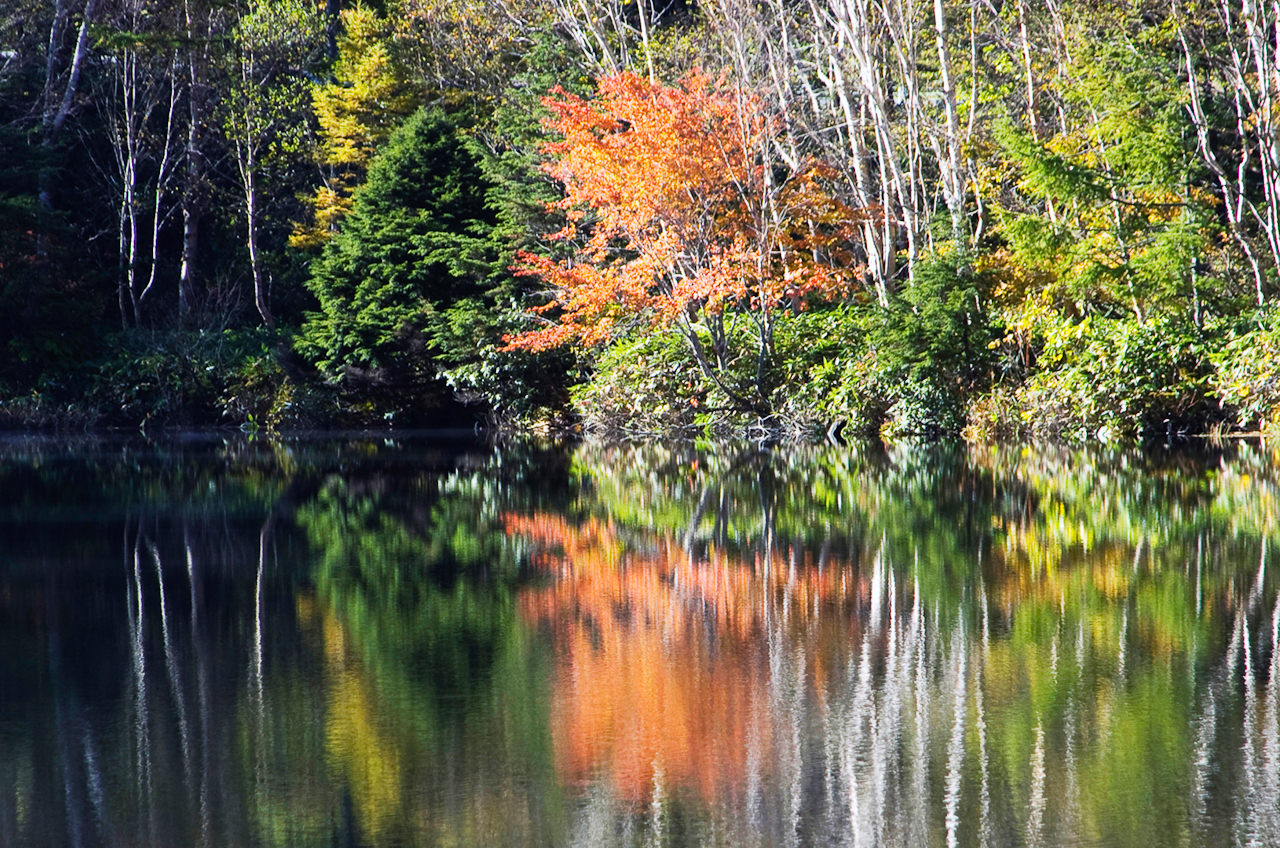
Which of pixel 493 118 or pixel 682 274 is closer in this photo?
pixel 682 274

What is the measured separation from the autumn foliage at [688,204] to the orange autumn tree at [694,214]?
21mm

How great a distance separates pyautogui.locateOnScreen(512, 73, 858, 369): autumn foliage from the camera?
17609mm

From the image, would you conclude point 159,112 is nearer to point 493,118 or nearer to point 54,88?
point 54,88

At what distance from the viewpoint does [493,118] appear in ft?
83.8

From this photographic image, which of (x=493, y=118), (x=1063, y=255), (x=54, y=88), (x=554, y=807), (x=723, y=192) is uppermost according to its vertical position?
(x=54, y=88)

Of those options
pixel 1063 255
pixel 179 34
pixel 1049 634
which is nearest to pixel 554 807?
pixel 1049 634

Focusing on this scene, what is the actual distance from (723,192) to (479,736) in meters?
15.2

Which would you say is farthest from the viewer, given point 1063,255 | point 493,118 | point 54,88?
point 54,88

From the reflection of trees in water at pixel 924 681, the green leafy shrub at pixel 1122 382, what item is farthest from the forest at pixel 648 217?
the reflection of trees in water at pixel 924 681

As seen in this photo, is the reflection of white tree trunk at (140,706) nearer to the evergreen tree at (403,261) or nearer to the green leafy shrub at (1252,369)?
the green leafy shrub at (1252,369)

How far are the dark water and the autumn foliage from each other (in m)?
8.76

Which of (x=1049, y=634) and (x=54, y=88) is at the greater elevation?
(x=54, y=88)

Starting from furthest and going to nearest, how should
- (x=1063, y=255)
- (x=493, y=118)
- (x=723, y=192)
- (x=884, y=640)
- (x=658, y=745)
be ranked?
1. (x=493, y=118)
2. (x=723, y=192)
3. (x=1063, y=255)
4. (x=884, y=640)
5. (x=658, y=745)

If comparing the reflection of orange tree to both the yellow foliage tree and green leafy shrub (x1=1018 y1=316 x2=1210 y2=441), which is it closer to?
green leafy shrub (x1=1018 y1=316 x2=1210 y2=441)
